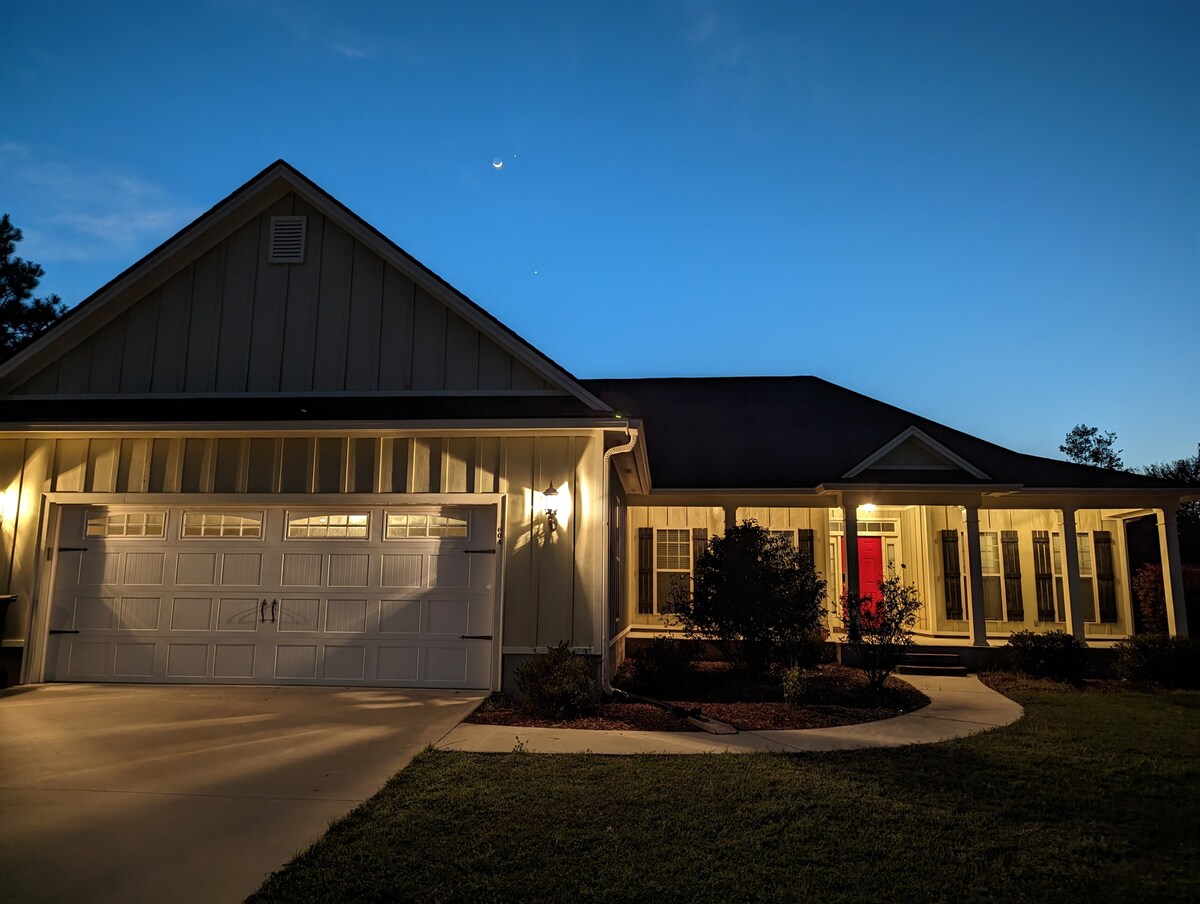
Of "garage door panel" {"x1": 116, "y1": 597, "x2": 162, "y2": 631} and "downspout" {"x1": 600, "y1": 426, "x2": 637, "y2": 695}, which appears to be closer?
"downspout" {"x1": 600, "y1": 426, "x2": 637, "y2": 695}

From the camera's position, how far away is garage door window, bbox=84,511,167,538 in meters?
9.56

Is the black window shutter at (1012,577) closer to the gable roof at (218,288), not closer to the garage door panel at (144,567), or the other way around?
the gable roof at (218,288)

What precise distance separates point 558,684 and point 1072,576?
33.5 ft

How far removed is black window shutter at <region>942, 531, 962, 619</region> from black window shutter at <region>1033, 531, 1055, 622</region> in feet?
4.98

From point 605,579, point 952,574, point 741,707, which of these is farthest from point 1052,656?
point 605,579

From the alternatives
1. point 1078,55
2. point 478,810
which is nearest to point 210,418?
point 478,810

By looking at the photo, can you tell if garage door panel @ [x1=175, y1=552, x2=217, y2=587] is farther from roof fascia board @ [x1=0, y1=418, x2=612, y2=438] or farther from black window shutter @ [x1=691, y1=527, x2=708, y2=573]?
black window shutter @ [x1=691, y1=527, x2=708, y2=573]

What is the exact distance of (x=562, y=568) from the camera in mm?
8820

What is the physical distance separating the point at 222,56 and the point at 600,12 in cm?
638

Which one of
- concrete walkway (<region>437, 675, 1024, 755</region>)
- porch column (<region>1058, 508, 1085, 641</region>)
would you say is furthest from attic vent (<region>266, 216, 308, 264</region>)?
porch column (<region>1058, 508, 1085, 641</region>)

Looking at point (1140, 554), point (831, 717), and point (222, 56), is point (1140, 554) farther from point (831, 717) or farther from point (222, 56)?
point (222, 56)

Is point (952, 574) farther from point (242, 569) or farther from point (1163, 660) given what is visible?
point (242, 569)

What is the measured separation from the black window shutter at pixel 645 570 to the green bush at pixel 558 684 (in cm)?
689

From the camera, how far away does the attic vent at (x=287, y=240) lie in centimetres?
1021
